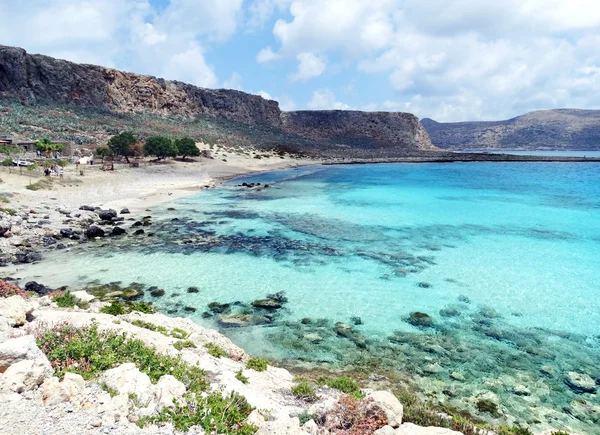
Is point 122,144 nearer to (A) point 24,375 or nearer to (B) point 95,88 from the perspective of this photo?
(B) point 95,88

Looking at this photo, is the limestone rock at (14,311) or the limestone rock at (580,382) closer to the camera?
the limestone rock at (14,311)

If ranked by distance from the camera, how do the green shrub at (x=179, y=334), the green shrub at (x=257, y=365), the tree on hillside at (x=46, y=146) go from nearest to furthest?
the green shrub at (x=257, y=365)
the green shrub at (x=179, y=334)
the tree on hillside at (x=46, y=146)

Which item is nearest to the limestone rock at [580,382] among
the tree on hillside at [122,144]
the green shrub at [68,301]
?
the green shrub at [68,301]

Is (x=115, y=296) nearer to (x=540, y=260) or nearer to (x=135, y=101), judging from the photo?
(x=540, y=260)

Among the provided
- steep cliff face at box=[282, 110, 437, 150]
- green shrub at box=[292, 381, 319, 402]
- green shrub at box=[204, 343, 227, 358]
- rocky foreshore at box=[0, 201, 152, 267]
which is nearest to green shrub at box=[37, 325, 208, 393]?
green shrub at box=[204, 343, 227, 358]

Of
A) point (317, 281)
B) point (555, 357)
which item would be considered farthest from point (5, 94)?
point (555, 357)

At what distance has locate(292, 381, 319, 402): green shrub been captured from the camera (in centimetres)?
837

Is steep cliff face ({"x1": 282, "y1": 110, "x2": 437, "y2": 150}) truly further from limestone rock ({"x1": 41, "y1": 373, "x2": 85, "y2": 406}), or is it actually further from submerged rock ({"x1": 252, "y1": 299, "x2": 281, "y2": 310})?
limestone rock ({"x1": 41, "y1": 373, "x2": 85, "y2": 406})

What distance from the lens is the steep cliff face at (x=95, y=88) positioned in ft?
Answer: 250

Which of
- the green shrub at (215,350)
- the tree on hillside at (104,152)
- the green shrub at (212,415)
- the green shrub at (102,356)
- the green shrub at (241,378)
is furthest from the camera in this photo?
the tree on hillside at (104,152)

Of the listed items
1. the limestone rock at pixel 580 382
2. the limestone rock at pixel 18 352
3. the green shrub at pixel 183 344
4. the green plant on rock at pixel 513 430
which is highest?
the limestone rock at pixel 18 352

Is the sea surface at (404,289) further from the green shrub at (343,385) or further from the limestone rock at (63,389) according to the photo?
the limestone rock at (63,389)

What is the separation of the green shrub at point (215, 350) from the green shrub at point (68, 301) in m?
4.91

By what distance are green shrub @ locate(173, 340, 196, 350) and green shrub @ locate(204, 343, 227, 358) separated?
Result: 1.53 feet
